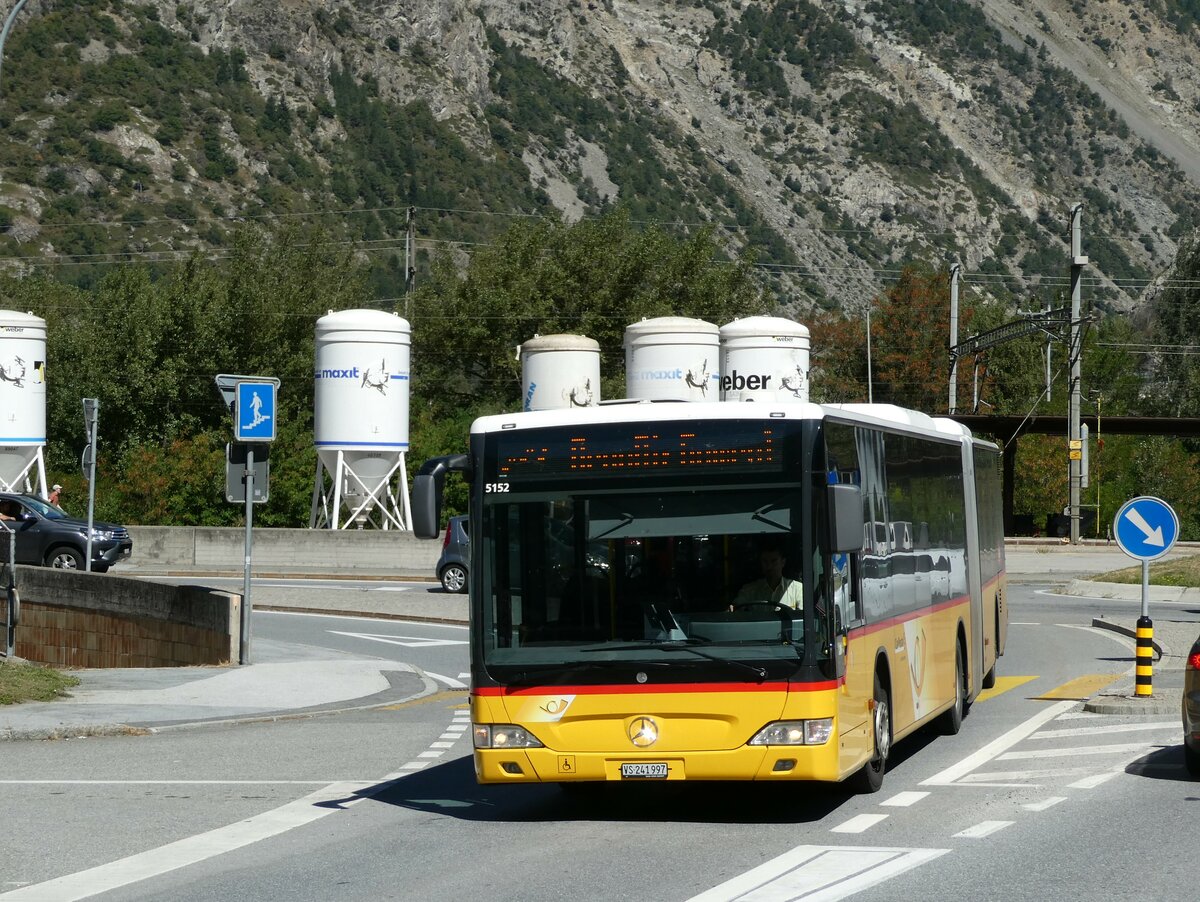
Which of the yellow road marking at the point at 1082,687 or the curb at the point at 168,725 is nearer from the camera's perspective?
the curb at the point at 168,725

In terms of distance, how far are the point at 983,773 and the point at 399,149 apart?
5877 inches

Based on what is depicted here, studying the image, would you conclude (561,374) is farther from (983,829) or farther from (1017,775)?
(983,829)

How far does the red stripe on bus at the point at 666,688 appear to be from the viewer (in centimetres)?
1023

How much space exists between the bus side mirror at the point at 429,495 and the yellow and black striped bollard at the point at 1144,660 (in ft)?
25.4

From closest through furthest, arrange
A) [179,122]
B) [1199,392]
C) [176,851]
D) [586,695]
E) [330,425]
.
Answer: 1. [176,851]
2. [586,695]
3. [330,425]
4. [1199,392]
5. [179,122]

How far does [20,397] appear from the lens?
1828 inches

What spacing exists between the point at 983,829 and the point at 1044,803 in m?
1.16

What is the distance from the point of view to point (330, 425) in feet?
150

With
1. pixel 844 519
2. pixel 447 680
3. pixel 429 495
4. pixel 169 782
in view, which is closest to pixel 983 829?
pixel 844 519

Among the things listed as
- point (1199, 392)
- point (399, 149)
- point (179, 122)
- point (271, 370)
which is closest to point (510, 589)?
point (271, 370)

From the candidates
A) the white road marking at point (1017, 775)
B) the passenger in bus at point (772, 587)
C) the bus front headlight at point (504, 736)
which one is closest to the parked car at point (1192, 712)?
the white road marking at point (1017, 775)

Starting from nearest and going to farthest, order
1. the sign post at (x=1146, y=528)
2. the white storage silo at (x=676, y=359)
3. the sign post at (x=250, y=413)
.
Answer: the sign post at (x=1146, y=528) → the sign post at (x=250, y=413) → the white storage silo at (x=676, y=359)

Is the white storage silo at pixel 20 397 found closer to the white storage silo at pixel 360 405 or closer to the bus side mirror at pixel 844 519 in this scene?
the white storage silo at pixel 360 405

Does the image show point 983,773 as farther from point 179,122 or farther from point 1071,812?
point 179,122
